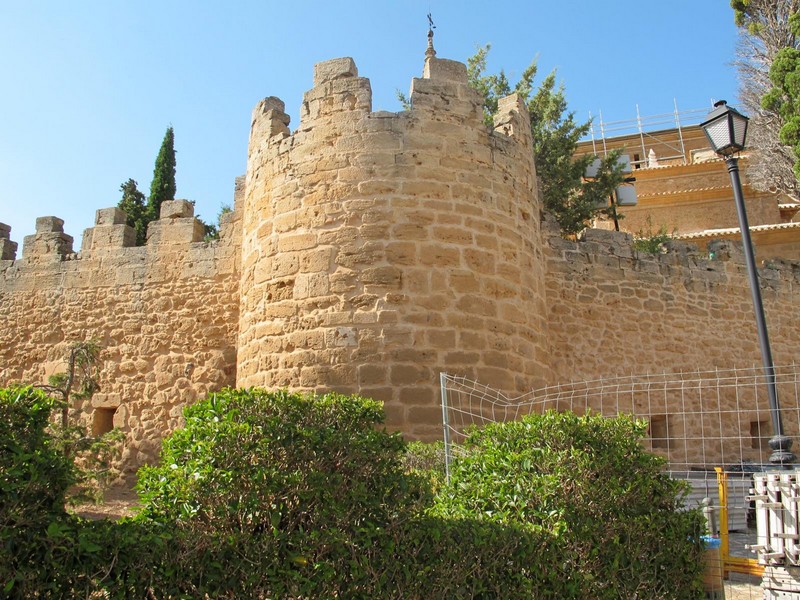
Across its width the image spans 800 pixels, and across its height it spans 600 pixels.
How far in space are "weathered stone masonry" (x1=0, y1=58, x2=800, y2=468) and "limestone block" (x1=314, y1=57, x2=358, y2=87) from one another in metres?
0.02

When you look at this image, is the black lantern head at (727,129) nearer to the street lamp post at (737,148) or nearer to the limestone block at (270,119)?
the street lamp post at (737,148)

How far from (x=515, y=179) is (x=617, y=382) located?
12.0 ft

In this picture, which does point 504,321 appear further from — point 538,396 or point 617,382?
point 617,382

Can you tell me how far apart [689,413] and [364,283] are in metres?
5.95

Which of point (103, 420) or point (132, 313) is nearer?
point (103, 420)

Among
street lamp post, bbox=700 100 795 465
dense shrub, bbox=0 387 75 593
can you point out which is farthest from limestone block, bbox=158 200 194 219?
dense shrub, bbox=0 387 75 593

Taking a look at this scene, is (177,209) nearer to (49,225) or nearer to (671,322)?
(49,225)

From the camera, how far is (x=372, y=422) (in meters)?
4.05

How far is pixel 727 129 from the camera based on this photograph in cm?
765

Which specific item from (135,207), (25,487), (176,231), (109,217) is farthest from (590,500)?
(135,207)

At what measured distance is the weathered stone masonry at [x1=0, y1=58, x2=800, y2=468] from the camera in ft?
22.9

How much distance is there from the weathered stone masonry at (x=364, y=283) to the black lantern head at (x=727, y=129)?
6.84 ft

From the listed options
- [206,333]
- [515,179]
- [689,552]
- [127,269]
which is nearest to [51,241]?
[127,269]

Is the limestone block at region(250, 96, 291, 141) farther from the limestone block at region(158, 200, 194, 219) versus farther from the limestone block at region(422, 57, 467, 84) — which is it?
the limestone block at region(158, 200, 194, 219)
